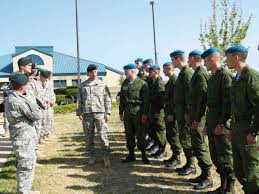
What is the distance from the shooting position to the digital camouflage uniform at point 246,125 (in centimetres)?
434

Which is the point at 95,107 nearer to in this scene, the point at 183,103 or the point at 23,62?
the point at 23,62

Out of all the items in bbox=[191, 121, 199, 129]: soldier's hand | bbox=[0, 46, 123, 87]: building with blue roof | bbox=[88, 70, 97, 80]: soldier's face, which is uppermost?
bbox=[0, 46, 123, 87]: building with blue roof

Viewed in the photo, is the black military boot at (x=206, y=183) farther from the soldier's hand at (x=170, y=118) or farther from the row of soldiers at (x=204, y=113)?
the soldier's hand at (x=170, y=118)

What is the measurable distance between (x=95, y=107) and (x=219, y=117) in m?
3.19

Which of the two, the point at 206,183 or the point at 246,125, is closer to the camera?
the point at 246,125

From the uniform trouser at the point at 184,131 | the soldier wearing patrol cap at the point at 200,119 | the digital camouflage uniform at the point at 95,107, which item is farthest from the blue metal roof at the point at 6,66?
the soldier wearing patrol cap at the point at 200,119

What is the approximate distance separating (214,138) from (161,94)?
3180 millimetres

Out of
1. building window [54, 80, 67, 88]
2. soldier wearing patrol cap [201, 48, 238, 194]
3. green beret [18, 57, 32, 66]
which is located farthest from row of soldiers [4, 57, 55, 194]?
building window [54, 80, 67, 88]

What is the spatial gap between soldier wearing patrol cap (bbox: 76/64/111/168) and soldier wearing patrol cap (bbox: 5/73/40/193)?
2.52 metres

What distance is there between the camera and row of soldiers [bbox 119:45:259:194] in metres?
4.45

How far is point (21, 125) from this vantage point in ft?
17.3

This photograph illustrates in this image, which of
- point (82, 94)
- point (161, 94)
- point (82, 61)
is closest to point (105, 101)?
point (82, 94)

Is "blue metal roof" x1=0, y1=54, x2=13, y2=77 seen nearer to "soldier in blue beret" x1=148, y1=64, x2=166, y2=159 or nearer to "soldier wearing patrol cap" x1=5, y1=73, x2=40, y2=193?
"soldier in blue beret" x1=148, y1=64, x2=166, y2=159

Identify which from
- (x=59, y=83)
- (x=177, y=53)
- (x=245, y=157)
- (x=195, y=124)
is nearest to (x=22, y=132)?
(x=195, y=124)
